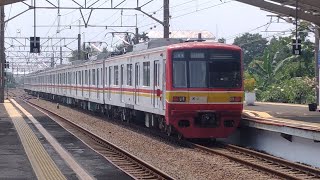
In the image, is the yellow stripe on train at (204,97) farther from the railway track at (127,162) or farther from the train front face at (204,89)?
the railway track at (127,162)

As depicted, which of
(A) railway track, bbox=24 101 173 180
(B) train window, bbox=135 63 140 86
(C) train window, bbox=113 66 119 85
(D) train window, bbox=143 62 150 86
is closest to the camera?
(A) railway track, bbox=24 101 173 180

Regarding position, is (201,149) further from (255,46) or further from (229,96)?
(255,46)

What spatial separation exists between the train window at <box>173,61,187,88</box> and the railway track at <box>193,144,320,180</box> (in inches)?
65.4

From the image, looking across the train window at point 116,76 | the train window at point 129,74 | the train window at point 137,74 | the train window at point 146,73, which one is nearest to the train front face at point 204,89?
the train window at point 146,73

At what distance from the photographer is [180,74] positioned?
16.0 m

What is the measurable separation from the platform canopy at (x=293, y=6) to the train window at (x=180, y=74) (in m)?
7.44

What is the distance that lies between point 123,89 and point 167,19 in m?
7.16

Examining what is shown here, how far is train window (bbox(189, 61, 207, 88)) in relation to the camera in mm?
16000

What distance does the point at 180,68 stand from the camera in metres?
16.0

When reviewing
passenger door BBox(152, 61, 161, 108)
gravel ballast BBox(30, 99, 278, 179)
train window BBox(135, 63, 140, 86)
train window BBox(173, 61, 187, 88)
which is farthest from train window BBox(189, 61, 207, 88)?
train window BBox(135, 63, 140, 86)

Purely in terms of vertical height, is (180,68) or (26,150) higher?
(180,68)

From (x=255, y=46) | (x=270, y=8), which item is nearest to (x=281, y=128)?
(x=270, y=8)

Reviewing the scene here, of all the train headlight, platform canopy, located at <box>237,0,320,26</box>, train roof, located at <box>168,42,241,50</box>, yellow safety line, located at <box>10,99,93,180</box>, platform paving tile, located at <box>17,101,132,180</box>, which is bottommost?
platform paving tile, located at <box>17,101,132,180</box>

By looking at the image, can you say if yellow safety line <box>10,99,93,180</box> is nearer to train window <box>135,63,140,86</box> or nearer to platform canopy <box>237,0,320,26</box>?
train window <box>135,63,140,86</box>
